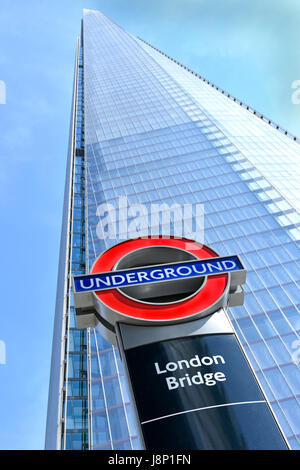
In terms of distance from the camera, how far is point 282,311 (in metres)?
32.7

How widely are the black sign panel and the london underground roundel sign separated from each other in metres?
0.85

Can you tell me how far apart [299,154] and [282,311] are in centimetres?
3551

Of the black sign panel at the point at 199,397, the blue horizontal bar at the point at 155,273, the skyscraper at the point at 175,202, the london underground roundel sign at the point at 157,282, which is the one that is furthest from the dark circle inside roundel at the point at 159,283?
the skyscraper at the point at 175,202

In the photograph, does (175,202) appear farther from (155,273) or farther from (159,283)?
(159,283)

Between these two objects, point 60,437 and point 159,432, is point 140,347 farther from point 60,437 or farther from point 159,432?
point 60,437

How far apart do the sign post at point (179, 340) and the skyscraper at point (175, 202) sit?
16.2 m

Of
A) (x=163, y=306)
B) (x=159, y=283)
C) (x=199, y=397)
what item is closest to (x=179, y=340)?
(x=163, y=306)

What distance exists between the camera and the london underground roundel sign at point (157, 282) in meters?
10.4

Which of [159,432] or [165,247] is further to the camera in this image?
[165,247]

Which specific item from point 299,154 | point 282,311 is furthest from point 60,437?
point 299,154

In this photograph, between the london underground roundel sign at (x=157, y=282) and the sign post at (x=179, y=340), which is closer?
the sign post at (x=179, y=340)

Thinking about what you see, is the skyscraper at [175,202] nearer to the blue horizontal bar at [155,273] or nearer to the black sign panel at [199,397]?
the blue horizontal bar at [155,273]

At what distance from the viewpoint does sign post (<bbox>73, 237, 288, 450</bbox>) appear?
8.20 metres

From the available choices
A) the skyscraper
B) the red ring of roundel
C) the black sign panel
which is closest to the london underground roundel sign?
the red ring of roundel
